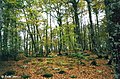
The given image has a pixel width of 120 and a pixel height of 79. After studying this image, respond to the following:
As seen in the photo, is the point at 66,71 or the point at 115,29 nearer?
the point at 115,29

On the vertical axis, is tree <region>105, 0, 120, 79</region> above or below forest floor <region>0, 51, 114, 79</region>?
above

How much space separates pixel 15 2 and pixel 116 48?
1703cm

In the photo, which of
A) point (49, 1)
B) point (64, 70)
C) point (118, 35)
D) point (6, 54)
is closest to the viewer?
point (118, 35)

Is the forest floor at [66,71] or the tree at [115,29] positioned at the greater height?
the tree at [115,29]

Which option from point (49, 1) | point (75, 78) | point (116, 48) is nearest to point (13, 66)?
point (75, 78)

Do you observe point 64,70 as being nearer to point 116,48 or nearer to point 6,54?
point 6,54

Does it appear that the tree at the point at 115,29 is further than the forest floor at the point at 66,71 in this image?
No

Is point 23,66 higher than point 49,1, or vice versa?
point 49,1

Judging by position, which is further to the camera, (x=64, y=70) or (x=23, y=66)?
(x=23, y=66)

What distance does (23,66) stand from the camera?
1959 cm

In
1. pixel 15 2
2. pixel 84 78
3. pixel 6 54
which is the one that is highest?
pixel 15 2

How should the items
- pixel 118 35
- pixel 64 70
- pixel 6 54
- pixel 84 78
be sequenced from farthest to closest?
pixel 6 54
pixel 64 70
pixel 84 78
pixel 118 35

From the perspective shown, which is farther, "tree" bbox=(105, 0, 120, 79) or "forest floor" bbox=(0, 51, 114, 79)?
"forest floor" bbox=(0, 51, 114, 79)

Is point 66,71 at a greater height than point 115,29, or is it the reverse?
point 115,29
